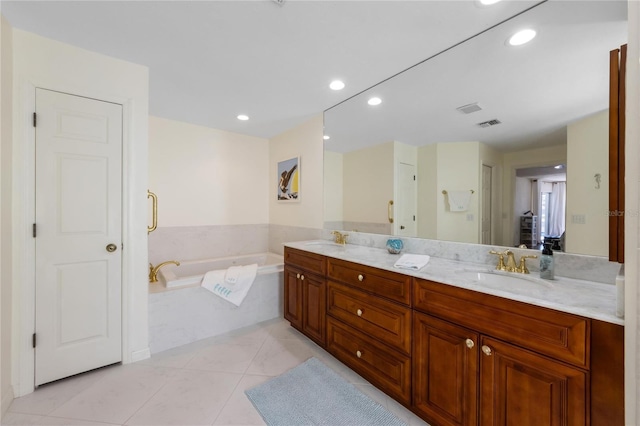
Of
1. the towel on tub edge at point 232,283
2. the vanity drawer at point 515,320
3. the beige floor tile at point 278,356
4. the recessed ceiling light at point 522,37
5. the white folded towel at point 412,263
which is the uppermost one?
the recessed ceiling light at point 522,37

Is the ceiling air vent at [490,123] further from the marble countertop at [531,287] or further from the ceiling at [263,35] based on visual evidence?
the marble countertop at [531,287]

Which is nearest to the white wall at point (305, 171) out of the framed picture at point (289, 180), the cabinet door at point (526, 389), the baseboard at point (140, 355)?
the framed picture at point (289, 180)

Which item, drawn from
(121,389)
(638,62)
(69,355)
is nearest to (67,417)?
(121,389)

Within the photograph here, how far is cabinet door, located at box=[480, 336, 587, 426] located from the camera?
93 centimetres

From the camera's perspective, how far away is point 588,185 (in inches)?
50.6

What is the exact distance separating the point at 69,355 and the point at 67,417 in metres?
0.49

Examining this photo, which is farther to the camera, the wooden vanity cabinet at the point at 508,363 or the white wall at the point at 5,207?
the white wall at the point at 5,207

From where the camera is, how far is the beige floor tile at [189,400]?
1.48 m

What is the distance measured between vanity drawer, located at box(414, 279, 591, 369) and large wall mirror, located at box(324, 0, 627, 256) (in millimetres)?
603

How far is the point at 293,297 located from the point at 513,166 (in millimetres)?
2161

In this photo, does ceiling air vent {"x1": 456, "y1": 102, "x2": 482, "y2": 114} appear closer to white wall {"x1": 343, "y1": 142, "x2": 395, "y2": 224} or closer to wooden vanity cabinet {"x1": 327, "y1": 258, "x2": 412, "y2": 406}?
white wall {"x1": 343, "y1": 142, "x2": 395, "y2": 224}

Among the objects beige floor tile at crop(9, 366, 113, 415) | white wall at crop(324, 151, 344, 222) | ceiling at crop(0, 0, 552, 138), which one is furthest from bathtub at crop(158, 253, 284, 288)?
ceiling at crop(0, 0, 552, 138)

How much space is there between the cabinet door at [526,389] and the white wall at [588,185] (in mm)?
699

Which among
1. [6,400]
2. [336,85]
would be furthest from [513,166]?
[6,400]
